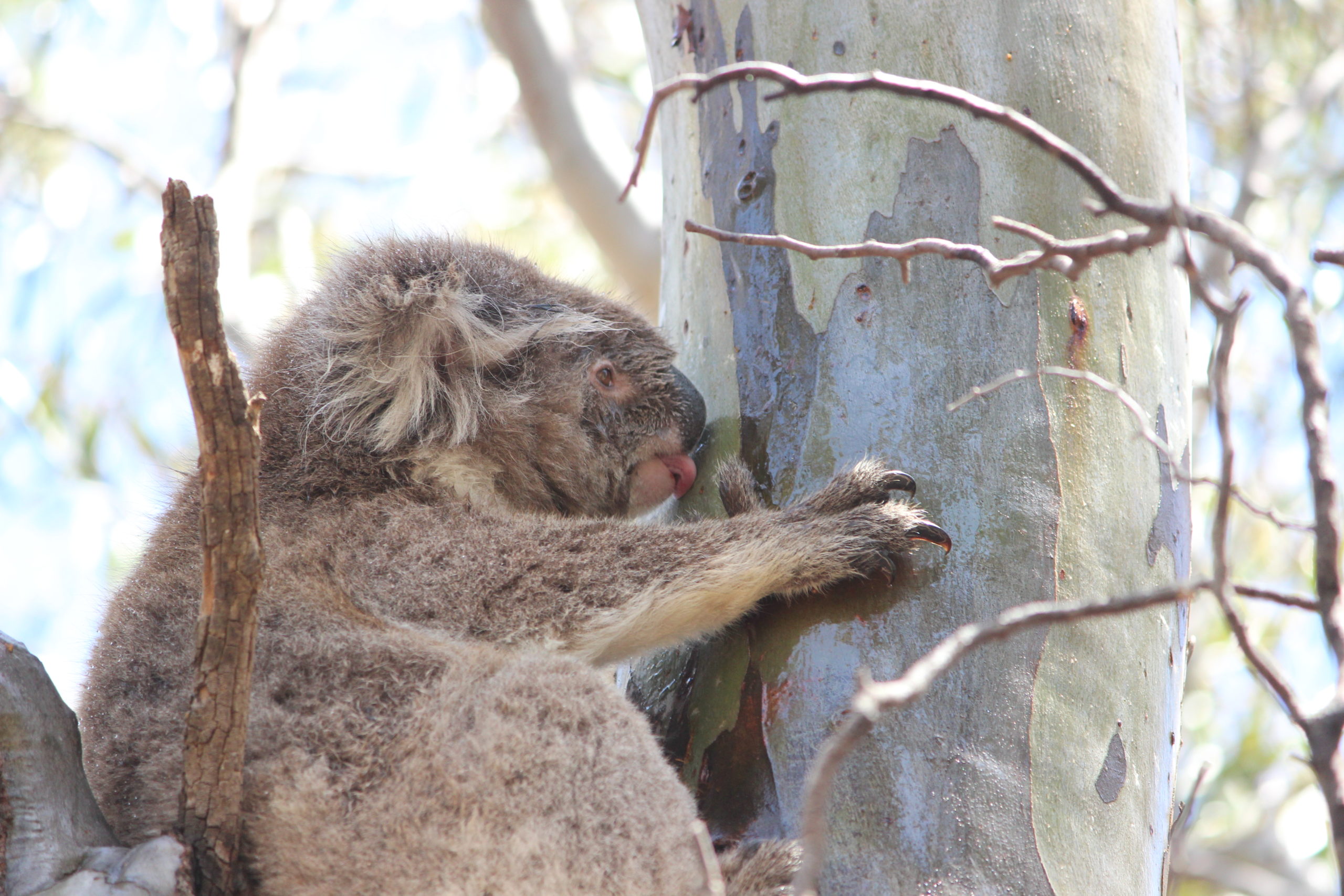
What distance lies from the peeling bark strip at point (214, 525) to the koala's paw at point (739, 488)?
1.04 meters

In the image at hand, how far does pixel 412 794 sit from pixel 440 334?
115 centimetres

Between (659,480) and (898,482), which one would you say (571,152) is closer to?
(659,480)

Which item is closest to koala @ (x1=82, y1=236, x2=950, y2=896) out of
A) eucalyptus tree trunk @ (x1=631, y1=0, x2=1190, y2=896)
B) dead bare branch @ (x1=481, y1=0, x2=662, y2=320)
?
eucalyptus tree trunk @ (x1=631, y1=0, x2=1190, y2=896)

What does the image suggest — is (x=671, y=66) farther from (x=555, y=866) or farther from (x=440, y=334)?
(x=555, y=866)

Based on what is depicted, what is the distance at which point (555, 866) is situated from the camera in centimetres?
181

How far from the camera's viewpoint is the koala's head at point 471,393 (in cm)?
259

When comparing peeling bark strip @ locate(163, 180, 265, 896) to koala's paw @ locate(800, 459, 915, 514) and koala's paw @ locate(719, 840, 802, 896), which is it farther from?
koala's paw @ locate(800, 459, 915, 514)

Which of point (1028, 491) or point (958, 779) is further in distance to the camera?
point (1028, 491)

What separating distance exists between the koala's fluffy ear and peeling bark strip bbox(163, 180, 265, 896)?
1.07m

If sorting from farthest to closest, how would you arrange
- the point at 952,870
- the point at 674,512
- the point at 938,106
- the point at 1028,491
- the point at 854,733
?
the point at 674,512 → the point at 938,106 → the point at 1028,491 → the point at 952,870 → the point at 854,733

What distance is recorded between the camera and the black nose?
8.16 feet

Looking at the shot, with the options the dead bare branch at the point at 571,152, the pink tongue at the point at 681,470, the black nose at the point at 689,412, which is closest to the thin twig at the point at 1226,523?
the black nose at the point at 689,412

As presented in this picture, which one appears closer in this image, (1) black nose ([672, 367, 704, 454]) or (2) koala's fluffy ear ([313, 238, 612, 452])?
(1) black nose ([672, 367, 704, 454])

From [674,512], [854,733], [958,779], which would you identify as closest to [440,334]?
[674,512]
